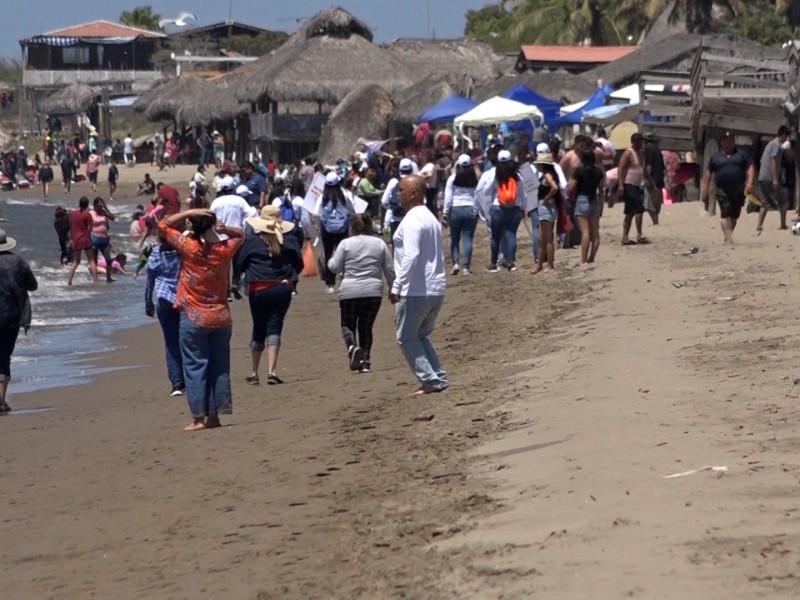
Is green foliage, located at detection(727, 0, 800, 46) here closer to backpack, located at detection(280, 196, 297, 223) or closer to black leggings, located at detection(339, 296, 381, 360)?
backpack, located at detection(280, 196, 297, 223)

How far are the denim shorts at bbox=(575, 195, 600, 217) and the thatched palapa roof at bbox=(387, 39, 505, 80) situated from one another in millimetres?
28546

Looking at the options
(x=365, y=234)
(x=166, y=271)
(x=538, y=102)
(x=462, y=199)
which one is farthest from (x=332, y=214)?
(x=538, y=102)

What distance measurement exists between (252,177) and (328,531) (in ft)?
55.9

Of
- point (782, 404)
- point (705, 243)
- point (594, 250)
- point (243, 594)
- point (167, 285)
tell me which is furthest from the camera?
point (705, 243)

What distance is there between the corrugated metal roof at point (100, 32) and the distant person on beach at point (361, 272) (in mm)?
73653

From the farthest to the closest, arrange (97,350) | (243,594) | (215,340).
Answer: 1. (97,350)
2. (215,340)
3. (243,594)

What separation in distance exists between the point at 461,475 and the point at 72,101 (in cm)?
6684

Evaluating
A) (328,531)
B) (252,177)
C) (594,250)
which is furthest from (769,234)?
(328,531)

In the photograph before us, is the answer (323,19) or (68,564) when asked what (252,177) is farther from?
(323,19)

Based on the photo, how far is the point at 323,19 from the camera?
4628cm

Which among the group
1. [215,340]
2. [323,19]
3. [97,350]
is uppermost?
[323,19]

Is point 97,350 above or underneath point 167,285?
underneath

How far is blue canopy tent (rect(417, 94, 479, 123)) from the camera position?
104 ft

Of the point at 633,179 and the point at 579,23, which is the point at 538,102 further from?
the point at 579,23
